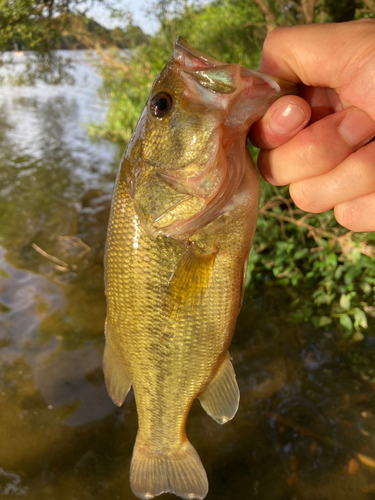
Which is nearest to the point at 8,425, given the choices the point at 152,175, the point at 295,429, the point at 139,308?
the point at 139,308

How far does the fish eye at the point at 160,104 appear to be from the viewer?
52.8 inches

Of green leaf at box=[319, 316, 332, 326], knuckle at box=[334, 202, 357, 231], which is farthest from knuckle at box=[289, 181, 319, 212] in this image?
green leaf at box=[319, 316, 332, 326]

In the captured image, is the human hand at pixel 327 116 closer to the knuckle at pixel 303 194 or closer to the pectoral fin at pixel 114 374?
the knuckle at pixel 303 194

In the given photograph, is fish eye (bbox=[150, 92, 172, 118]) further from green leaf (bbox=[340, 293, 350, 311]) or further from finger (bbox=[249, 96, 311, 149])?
green leaf (bbox=[340, 293, 350, 311])

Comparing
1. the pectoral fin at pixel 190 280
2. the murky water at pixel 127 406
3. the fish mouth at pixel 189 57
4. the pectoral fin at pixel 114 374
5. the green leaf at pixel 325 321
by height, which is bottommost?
the murky water at pixel 127 406

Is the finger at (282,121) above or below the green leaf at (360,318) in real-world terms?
above

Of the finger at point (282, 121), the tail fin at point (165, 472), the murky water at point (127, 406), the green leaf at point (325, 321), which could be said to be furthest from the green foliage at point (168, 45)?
the tail fin at point (165, 472)

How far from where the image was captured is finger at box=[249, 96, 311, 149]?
1.29m

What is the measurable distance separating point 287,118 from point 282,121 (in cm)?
2

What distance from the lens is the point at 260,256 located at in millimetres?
4043

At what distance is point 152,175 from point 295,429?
2.57 meters

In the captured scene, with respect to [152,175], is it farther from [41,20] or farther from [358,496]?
[41,20]

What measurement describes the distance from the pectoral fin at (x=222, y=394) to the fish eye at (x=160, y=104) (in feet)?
4.23

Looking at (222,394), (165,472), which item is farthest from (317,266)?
(165,472)
